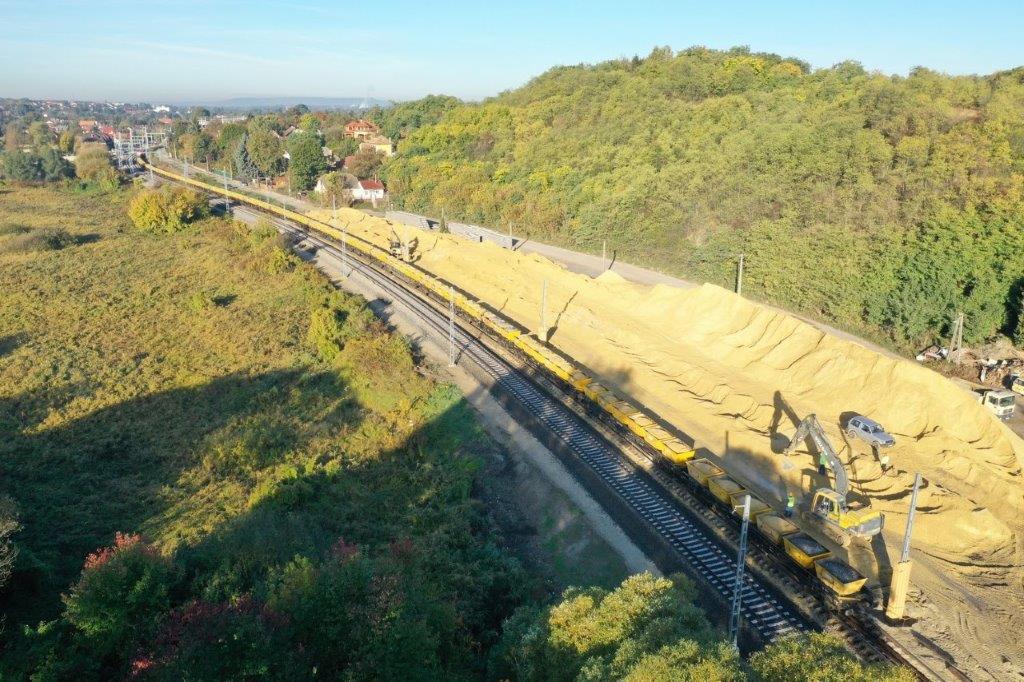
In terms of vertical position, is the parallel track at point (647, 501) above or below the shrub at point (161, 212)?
below

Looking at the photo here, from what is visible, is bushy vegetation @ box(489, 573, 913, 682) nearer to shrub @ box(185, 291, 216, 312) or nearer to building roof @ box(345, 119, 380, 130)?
shrub @ box(185, 291, 216, 312)

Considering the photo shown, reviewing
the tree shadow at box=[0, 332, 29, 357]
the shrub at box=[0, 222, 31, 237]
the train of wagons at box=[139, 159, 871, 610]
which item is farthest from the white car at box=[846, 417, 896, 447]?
the shrub at box=[0, 222, 31, 237]

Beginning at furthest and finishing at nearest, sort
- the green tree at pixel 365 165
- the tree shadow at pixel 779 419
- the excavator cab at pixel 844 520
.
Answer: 1. the green tree at pixel 365 165
2. the tree shadow at pixel 779 419
3. the excavator cab at pixel 844 520

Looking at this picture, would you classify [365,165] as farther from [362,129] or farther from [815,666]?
[815,666]

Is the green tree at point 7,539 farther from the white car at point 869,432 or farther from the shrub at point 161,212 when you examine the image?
the shrub at point 161,212

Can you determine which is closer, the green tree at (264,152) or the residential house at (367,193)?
the residential house at (367,193)

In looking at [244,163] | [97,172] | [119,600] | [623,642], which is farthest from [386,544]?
[244,163]

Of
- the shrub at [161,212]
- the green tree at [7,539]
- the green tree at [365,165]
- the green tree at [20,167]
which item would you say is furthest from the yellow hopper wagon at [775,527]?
the green tree at [20,167]

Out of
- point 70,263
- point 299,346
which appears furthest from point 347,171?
point 299,346
